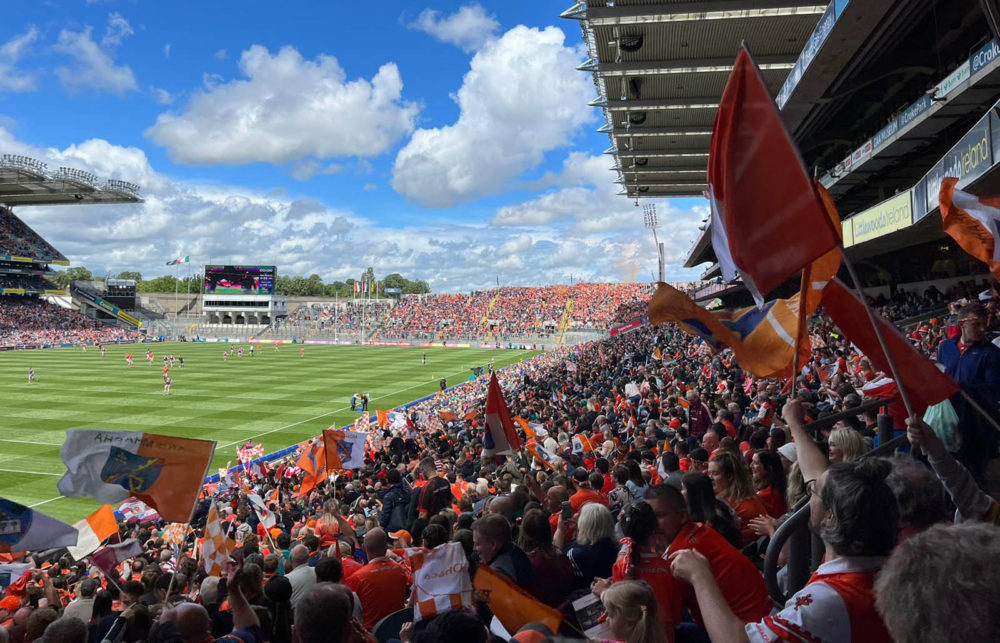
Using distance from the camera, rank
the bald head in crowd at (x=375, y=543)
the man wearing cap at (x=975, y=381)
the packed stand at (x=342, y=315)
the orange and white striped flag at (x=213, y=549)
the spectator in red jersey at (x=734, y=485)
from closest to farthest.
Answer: the man wearing cap at (x=975, y=381)
the spectator in red jersey at (x=734, y=485)
the bald head in crowd at (x=375, y=543)
the orange and white striped flag at (x=213, y=549)
the packed stand at (x=342, y=315)

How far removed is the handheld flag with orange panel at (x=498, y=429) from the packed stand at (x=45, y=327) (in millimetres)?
77067

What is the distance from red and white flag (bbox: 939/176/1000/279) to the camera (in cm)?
518

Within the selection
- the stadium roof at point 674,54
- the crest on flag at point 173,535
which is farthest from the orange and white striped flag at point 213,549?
the stadium roof at point 674,54

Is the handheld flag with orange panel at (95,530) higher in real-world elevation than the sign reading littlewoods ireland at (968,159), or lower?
lower

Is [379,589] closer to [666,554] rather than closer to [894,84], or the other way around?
[666,554]

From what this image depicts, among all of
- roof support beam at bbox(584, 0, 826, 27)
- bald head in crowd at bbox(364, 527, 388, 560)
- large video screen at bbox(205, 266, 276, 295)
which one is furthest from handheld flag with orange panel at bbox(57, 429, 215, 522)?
large video screen at bbox(205, 266, 276, 295)

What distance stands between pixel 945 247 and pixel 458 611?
74.9 ft

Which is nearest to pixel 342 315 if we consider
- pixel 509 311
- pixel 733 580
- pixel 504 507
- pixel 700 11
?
pixel 509 311

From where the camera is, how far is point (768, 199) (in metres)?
3.94

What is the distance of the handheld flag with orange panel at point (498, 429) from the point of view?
9.62 m

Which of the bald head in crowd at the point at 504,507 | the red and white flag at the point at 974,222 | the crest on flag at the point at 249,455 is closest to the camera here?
the red and white flag at the point at 974,222

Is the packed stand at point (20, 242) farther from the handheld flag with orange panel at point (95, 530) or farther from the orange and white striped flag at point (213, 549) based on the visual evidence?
the orange and white striped flag at point (213, 549)

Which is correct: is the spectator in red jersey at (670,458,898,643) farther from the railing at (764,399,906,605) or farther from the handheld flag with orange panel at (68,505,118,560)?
the handheld flag with orange panel at (68,505,118,560)

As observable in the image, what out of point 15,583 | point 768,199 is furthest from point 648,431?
point 15,583
